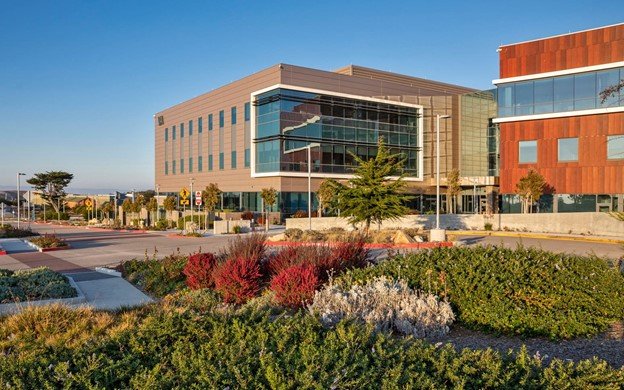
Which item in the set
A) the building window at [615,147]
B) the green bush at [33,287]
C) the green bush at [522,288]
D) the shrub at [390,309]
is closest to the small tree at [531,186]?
the building window at [615,147]

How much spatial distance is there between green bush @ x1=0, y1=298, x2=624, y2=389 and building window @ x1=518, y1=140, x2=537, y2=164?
40389 millimetres

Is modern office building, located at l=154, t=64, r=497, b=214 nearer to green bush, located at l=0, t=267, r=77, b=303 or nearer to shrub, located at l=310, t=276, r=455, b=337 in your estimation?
green bush, located at l=0, t=267, r=77, b=303

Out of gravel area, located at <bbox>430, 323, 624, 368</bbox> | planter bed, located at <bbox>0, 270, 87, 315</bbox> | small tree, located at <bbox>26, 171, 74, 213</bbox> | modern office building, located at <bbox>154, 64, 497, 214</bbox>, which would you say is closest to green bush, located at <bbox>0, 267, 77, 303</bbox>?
planter bed, located at <bbox>0, 270, 87, 315</bbox>

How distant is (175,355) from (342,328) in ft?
5.68

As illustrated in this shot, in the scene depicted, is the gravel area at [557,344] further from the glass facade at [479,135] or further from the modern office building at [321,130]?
the glass facade at [479,135]

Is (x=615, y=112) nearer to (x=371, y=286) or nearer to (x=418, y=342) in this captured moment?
(x=371, y=286)

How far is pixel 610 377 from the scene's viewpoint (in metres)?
4.41

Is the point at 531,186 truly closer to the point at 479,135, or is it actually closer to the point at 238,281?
the point at 479,135

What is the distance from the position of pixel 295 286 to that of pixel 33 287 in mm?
6562

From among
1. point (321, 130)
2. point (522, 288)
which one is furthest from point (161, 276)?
point (321, 130)

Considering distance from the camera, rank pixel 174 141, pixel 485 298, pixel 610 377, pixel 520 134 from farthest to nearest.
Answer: pixel 174 141 < pixel 520 134 < pixel 485 298 < pixel 610 377

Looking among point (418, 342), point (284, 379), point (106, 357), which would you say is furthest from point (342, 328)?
point (106, 357)

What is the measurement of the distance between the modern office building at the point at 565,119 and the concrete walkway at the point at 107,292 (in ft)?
119

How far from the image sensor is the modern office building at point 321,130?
49.0 meters
